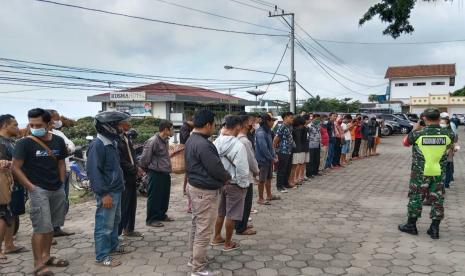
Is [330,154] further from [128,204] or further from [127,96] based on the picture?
[127,96]

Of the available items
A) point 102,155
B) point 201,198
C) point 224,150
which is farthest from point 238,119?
point 102,155

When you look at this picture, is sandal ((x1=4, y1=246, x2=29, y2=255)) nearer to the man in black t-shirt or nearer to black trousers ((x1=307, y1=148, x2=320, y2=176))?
the man in black t-shirt

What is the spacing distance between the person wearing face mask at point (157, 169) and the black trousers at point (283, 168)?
3.13m

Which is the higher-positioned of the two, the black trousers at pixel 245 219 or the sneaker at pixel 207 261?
the black trousers at pixel 245 219

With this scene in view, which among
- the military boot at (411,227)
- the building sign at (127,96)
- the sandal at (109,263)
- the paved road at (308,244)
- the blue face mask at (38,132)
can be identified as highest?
the building sign at (127,96)

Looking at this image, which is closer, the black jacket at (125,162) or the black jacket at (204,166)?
the black jacket at (204,166)

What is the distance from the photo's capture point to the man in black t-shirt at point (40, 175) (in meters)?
4.23

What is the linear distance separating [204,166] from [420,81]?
6227 centimetres

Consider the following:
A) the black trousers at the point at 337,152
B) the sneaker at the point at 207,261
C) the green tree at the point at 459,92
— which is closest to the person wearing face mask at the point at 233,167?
the sneaker at the point at 207,261

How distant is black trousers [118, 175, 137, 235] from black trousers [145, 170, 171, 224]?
58cm

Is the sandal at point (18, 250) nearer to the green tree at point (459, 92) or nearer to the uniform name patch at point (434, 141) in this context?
the uniform name patch at point (434, 141)

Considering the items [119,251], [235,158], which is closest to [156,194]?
[119,251]

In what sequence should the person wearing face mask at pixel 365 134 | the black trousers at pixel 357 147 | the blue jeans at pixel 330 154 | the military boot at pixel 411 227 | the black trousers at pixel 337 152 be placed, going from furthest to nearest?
the person wearing face mask at pixel 365 134
the black trousers at pixel 357 147
the black trousers at pixel 337 152
the blue jeans at pixel 330 154
the military boot at pixel 411 227

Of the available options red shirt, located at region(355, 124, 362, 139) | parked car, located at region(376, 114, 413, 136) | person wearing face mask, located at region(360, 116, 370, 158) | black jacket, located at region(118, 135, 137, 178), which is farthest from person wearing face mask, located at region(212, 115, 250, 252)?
parked car, located at region(376, 114, 413, 136)
